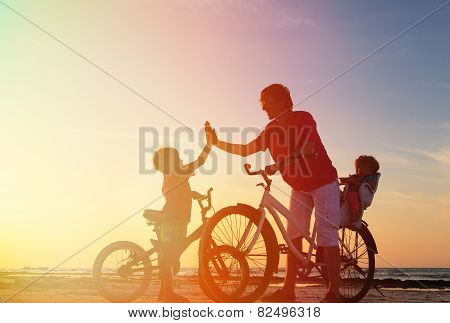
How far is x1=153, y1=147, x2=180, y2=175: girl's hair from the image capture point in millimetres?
6727

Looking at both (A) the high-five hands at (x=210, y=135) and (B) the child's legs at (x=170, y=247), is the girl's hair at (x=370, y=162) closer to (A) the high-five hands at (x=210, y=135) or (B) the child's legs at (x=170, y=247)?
(A) the high-five hands at (x=210, y=135)

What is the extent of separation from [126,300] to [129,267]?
1.39ft

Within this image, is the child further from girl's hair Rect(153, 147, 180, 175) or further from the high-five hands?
girl's hair Rect(153, 147, 180, 175)

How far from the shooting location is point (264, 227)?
5.49m

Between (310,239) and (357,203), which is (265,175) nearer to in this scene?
(310,239)

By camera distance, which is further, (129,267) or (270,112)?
(129,267)

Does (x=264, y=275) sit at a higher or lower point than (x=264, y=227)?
lower

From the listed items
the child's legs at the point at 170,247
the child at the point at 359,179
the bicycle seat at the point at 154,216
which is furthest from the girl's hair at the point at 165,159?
the child at the point at 359,179

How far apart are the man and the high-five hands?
1 centimetres

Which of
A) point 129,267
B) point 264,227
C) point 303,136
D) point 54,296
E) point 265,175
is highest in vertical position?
point 303,136

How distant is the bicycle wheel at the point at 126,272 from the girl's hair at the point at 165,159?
1.05m

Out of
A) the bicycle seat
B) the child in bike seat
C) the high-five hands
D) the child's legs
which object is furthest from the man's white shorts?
the bicycle seat
